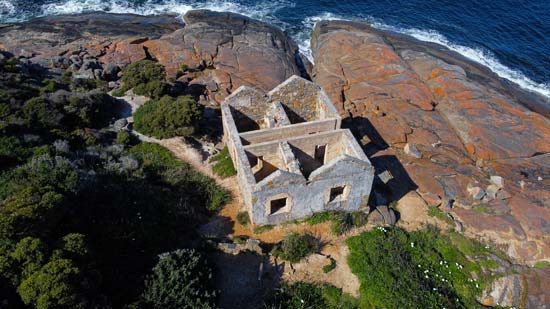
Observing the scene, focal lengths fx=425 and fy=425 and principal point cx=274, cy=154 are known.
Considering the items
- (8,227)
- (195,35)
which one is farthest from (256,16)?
(8,227)

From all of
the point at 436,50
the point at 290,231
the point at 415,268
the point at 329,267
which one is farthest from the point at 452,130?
the point at 436,50

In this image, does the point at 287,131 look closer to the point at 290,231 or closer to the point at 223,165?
the point at 223,165

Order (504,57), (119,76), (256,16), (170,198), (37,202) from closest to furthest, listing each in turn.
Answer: (37,202), (170,198), (119,76), (504,57), (256,16)

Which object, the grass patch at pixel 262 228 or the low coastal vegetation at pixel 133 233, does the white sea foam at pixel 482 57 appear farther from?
the grass patch at pixel 262 228

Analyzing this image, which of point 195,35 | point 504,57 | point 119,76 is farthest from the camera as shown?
point 504,57

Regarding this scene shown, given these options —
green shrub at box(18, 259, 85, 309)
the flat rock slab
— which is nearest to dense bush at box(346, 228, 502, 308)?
the flat rock slab

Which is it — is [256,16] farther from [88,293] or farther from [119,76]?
[88,293]

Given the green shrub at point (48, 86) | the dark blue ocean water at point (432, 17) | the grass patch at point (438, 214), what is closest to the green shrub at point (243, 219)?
the grass patch at point (438, 214)
